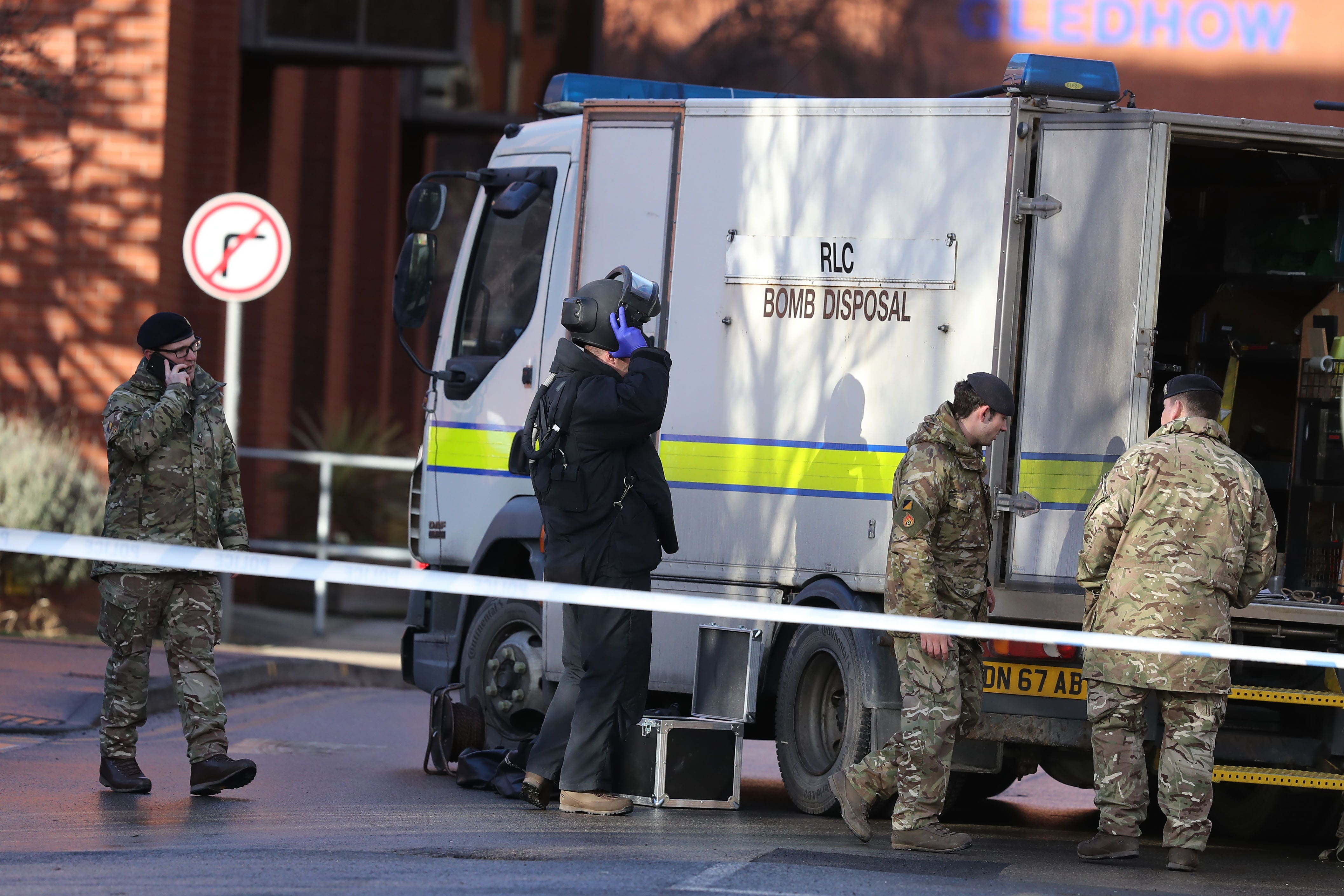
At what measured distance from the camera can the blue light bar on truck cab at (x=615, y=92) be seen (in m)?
9.56

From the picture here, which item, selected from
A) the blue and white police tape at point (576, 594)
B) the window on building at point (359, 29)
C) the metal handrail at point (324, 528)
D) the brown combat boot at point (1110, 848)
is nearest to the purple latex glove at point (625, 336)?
the blue and white police tape at point (576, 594)

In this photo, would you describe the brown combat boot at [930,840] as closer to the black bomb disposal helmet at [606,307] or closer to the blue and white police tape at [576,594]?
the blue and white police tape at [576,594]

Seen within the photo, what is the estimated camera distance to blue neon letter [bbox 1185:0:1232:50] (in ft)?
67.2

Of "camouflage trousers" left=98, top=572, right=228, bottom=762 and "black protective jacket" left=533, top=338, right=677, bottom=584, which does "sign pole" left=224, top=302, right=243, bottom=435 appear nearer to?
"camouflage trousers" left=98, top=572, right=228, bottom=762

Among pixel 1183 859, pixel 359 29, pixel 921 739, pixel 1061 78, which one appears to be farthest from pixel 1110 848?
pixel 359 29

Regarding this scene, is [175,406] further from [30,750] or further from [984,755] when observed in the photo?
[984,755]

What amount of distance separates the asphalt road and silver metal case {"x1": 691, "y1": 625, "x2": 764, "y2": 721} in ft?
1.50

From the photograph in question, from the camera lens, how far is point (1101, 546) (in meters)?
7.38

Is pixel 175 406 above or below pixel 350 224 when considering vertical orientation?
below

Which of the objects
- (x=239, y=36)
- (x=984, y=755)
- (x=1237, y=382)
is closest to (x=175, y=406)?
(x=984, y=755)

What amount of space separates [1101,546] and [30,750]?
5.32 meters

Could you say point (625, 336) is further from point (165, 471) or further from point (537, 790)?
point (165, 471)

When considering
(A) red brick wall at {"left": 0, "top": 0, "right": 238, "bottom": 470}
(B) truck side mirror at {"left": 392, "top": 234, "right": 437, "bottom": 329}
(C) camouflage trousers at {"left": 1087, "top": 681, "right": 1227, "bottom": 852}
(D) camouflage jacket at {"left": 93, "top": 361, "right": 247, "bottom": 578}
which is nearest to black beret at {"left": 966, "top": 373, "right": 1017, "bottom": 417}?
(C) camouflage trousers at {"left": 1087, "top": 681, "right": 1227, "bottom": 852}

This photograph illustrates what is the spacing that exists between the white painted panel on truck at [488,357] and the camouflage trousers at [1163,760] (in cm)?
331
